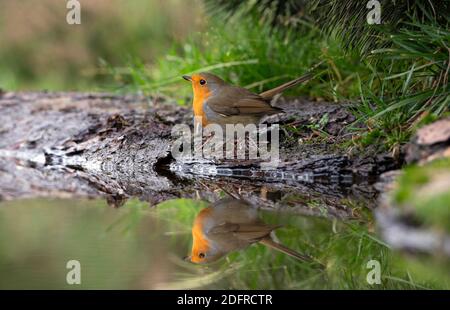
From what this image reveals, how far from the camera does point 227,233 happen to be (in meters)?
4.19

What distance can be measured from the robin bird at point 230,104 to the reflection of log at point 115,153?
273 millimetres

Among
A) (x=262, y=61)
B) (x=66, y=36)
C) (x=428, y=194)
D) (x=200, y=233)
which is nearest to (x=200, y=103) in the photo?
(x=262, y=61)

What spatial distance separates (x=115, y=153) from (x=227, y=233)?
105 inches

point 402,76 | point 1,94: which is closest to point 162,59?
point 1,94

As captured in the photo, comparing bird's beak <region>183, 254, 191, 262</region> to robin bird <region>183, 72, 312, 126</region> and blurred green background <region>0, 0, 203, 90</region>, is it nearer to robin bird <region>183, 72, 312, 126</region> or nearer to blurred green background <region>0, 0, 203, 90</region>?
robin bird <region>183, 72, 312, 126</region>

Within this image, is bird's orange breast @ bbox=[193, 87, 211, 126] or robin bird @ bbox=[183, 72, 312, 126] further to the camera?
bird's orange breast @ bbox=[193, 87, 211, 126]

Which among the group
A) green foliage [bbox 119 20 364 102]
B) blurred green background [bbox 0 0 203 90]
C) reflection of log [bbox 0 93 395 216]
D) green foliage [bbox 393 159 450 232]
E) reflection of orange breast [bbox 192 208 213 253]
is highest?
blurred green background [bbox 0 0 203 90]

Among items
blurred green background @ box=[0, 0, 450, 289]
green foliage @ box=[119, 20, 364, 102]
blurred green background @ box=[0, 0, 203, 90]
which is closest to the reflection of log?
blurred green background @ box=[0, 0, 450, 289]

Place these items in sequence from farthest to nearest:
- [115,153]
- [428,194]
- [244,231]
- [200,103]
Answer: [115,153]
[200,103]
[244,231]
[428,194]

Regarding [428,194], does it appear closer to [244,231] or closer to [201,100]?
[244,231]

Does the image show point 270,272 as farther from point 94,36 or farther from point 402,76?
point 94,36

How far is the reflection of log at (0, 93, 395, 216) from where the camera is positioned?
5355 mm

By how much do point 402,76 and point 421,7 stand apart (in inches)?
19.5

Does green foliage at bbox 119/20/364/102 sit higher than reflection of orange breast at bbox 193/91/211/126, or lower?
higher
